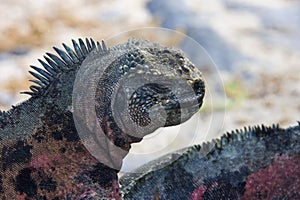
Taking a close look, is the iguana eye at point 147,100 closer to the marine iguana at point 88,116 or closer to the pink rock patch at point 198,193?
the marine iguana at point 88,116

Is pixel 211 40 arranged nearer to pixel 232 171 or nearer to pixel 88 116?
pixel 232 171

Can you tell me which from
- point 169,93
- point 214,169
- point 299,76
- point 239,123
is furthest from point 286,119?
point 169,93

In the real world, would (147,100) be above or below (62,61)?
below

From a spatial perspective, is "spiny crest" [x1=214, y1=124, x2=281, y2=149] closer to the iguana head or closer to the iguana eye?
the iguana head

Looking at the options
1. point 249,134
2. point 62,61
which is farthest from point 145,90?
point 249,134

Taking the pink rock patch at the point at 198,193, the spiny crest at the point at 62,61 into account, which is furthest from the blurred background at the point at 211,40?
the spiny crest at the point at 62,61

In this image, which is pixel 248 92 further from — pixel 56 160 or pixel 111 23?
pixel 56 160
